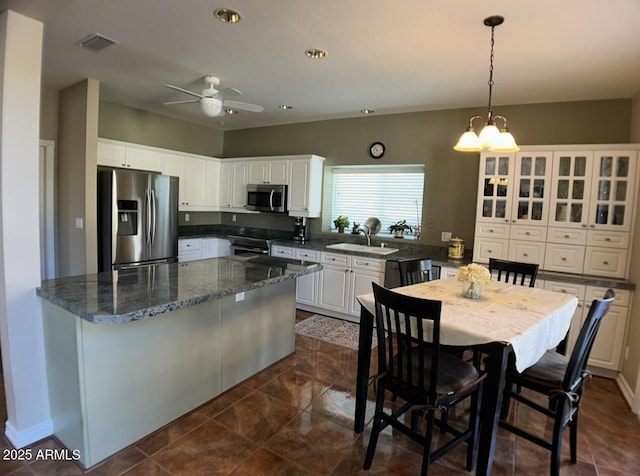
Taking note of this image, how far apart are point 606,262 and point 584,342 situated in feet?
6.58

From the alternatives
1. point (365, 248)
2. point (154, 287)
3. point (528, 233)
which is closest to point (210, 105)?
point (154, 287)

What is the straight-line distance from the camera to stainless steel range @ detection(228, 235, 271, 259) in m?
A: 5.27

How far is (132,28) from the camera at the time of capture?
104 inches

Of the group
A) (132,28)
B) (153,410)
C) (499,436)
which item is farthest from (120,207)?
(499,436)

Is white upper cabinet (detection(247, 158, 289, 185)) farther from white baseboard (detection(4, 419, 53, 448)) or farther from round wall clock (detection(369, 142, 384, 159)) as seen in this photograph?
white baseboard (detection(4, 419, 53, 448))

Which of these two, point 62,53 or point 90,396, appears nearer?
point 90,396

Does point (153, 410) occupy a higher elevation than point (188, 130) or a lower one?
lower

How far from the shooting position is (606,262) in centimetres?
339

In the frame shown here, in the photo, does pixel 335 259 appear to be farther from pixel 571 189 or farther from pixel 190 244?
pixel 571 189

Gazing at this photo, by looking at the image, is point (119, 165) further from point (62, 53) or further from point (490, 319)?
point (490, 319)

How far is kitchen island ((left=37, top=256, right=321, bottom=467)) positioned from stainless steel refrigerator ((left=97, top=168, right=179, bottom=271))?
161 centimetres

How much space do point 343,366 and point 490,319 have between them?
167cm

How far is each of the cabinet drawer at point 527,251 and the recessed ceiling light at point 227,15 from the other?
128 inches

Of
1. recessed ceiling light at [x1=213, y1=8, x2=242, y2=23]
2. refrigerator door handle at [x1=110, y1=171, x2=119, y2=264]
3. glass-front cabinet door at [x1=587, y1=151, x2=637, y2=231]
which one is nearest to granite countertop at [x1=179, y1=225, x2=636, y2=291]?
glass-front cabinet door at [x1=587, y1=151, x2=637, y2=231]
